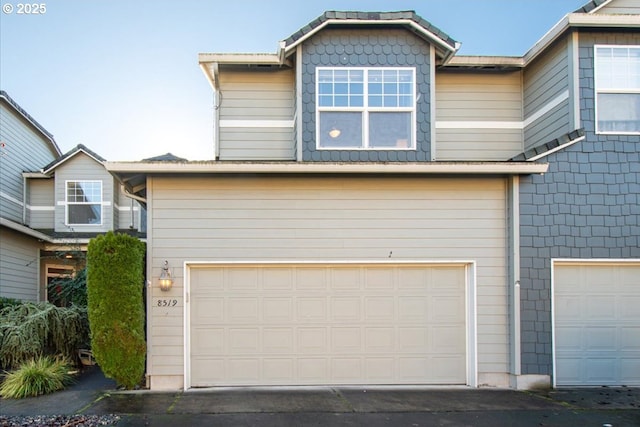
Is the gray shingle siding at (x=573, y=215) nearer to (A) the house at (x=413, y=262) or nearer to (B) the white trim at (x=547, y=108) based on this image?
(A) the house at (x=413, y=262)

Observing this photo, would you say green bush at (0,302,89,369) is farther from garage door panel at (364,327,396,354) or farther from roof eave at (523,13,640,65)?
roof eave at (523,13,640,65)

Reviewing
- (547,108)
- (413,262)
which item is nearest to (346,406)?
(413,262)

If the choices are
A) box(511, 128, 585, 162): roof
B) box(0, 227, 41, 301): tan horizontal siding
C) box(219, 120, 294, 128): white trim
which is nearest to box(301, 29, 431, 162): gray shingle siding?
box(219, 120, 294, 128): white trim

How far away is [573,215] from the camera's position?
25.7 feet

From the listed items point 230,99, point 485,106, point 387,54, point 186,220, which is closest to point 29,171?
point 230,99

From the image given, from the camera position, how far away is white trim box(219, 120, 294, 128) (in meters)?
9.73

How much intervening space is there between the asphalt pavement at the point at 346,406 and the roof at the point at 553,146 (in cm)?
370

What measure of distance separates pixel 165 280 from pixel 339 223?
2.87 m

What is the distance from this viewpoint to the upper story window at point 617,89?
8125mm

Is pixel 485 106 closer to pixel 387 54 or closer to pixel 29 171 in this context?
pixel 387 54

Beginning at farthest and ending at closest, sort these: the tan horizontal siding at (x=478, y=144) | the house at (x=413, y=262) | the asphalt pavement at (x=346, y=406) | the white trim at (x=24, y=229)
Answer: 1. the white trim at (x=24, y=229)
2. the tan horizontal siding at (x=478, y=144)
3. the house at (x=413, y=262)
4. the asphalt pavement at (x=346, y=406)

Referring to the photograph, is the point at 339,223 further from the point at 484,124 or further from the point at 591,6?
the point at 591,6

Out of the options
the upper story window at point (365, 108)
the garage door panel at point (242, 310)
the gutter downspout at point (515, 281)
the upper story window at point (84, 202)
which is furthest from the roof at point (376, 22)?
the upper story window at point (84, 202)

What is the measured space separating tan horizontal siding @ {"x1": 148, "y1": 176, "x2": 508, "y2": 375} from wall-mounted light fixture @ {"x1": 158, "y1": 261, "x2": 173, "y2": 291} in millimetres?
111
